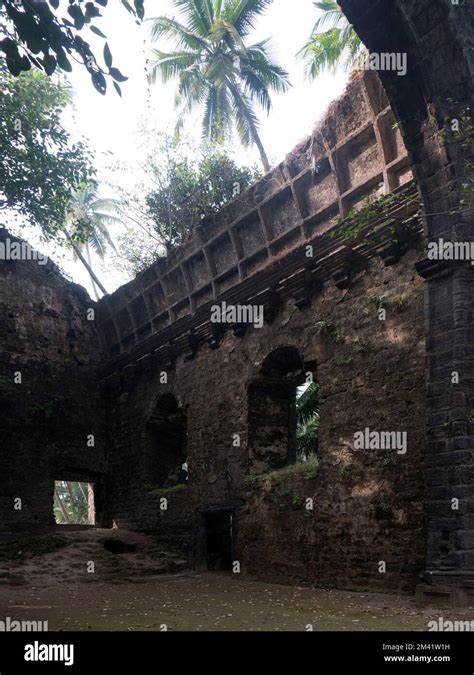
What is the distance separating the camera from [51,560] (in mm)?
11586

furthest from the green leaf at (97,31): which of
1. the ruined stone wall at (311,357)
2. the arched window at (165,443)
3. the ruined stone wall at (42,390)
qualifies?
the ruined stone wall at (42,390)

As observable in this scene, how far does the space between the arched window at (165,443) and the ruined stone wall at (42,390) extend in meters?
1.87

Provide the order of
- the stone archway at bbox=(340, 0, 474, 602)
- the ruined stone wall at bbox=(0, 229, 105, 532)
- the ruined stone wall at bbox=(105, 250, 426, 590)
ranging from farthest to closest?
1. the ruined stone wall at bbox=(0, 229, 105, 532)
2. the ruined stone wall at bbox=(105, 250, 426, 590)
3. the stone archway at bbox=(340, 0, 474, 602)

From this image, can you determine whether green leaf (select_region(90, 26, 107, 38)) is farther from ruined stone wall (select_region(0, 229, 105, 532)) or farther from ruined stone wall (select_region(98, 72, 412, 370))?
ruined stone wall (select_region(0, 229, 105, 532))

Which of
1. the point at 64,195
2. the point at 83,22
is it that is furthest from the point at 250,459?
the point at 64,195

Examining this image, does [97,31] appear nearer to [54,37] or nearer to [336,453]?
[54,37]

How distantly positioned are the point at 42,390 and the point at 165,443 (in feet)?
10.7

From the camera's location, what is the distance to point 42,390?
15.5m

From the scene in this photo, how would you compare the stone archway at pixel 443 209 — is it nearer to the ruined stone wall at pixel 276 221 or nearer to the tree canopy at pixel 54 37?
the ruined stone wall at pixel 276 221

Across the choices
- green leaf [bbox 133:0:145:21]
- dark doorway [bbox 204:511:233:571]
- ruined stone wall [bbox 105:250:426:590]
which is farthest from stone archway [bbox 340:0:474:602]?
dark doorway [bbox 204:511:233:571]

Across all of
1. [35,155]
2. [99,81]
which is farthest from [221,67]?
[99,81]

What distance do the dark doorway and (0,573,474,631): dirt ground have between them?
5.38 feet

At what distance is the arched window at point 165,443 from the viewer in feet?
49.3

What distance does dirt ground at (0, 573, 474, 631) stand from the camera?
6.26 meters
